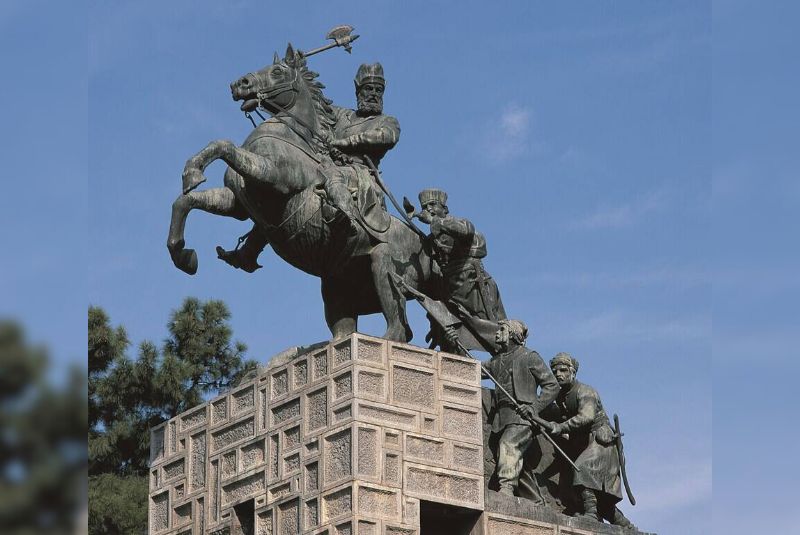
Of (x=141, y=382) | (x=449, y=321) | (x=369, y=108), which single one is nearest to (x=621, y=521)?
(x=449, y=321)

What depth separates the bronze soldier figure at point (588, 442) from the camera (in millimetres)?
13516

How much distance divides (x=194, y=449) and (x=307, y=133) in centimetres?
365

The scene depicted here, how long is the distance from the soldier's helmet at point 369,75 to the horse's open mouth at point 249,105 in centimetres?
131

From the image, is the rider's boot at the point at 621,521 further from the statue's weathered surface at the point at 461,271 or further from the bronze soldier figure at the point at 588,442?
the statue's weathered surface at the point at 461,271

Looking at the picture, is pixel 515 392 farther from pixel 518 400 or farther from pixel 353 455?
pixel 353 455

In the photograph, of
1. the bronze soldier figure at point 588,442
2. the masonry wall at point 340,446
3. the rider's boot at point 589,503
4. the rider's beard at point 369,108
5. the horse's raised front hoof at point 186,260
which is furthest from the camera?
the rider's beard at point 369,108

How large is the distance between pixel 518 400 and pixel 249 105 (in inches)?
171

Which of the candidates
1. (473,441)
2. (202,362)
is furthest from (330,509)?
(202,362)

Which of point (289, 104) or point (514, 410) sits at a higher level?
point (289, 104)

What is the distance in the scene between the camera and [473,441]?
488 inches

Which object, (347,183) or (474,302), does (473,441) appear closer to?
(474,302)

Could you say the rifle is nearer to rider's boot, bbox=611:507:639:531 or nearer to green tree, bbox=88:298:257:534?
rider's boot, bbox=611:507:639:531

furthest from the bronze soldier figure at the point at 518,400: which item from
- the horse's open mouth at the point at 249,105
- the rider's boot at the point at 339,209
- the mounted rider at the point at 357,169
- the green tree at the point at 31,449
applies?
the green tree at the point at 31,449

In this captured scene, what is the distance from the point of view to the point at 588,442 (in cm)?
1397
